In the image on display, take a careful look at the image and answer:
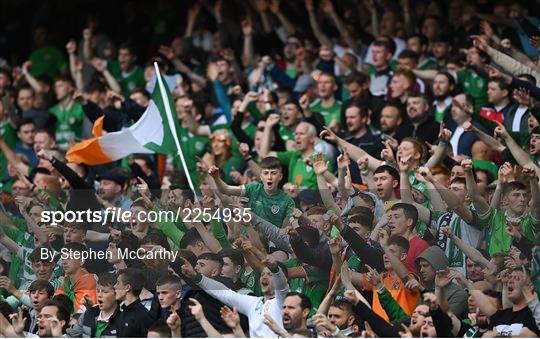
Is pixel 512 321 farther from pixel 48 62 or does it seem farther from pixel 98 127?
pixel 48 62

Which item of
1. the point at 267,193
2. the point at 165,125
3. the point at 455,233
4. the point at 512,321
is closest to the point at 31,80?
the point at 165,125

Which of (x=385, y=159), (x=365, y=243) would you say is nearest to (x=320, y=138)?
(x=385, y=159)

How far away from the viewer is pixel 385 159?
50.5 feet

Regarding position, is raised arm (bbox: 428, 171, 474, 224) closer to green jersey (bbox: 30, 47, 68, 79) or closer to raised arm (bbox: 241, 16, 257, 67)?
raised arm (bbox: 241, 16, 257, 67)

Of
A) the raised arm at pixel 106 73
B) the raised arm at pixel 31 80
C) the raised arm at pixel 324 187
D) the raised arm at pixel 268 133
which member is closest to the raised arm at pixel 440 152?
the raised arm at pixel 324 187

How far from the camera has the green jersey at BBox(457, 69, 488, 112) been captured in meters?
17.6

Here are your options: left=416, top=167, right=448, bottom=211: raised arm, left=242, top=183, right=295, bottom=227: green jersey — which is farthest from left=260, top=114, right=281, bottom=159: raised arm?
left=416, top=167, right=448, bottom=211: raised arm

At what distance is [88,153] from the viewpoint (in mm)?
17234

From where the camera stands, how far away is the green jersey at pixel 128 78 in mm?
20172

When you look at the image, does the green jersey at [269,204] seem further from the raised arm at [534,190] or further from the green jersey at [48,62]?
the green jersey at [48,62]

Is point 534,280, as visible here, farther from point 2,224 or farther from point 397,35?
point 397,35

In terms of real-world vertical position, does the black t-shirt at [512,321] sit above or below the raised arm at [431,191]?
below

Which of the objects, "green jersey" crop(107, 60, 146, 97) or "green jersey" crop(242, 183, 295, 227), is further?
"green jersey" crop(107, 60, 146, 97)

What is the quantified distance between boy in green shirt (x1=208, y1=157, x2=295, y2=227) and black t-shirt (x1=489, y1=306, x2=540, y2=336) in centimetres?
193
